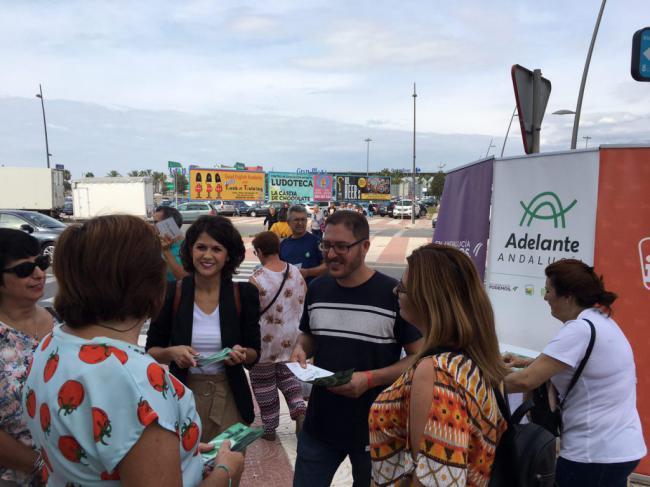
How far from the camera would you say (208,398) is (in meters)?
2.71

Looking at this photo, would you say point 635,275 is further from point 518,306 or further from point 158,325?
point 158,325

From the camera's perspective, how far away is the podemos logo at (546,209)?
403cm

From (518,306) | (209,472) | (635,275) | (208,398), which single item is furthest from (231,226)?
(635,275)

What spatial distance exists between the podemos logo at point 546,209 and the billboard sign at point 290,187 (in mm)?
46852

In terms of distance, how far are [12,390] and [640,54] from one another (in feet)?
14.8

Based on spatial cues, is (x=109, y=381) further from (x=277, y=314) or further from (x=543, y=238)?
(x=543, y=238)

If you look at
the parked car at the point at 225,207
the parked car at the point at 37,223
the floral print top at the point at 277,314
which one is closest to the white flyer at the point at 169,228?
the floral print top at the point at 277,314

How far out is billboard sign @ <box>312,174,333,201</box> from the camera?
52750mm

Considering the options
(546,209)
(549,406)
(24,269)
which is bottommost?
(549,406)

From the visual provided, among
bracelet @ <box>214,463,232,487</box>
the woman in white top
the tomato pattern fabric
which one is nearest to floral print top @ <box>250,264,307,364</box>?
the woman in white top

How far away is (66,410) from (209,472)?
0.48 meters

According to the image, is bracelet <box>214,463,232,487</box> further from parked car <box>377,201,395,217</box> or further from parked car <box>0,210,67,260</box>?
parked car <box>377,201,395,217</box>

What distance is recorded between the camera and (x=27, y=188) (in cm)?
3177

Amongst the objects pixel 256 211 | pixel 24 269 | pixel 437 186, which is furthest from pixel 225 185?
pixel 24 269
